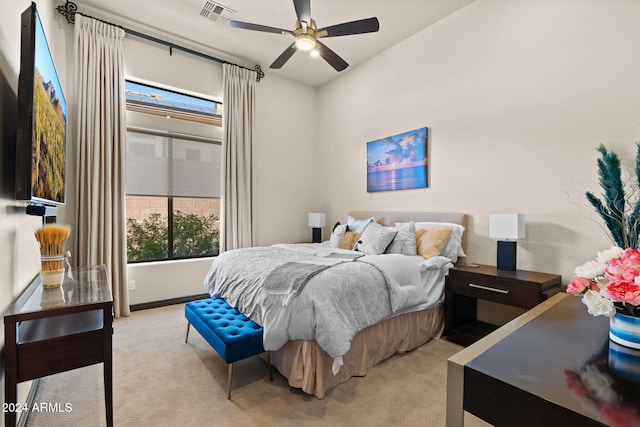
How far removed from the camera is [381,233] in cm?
327

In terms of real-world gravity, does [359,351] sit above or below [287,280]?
below

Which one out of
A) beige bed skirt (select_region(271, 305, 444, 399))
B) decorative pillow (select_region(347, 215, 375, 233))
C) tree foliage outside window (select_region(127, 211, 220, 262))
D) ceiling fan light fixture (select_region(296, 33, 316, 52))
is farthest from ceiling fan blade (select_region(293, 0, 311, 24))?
tree foliage outside window (select_region(127, 211, 220, 262))

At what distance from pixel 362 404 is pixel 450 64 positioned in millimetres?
3577

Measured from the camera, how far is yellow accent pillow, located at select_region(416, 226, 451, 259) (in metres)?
3.07

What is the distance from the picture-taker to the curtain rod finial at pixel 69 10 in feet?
10.7

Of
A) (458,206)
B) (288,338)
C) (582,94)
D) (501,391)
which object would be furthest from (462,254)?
(501,391)

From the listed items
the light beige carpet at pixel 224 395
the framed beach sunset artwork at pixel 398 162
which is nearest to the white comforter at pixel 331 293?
the light beige carpet at pixel 224 395

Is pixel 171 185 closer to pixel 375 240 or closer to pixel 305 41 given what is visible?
pixel 305 41

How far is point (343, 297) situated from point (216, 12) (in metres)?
3.46

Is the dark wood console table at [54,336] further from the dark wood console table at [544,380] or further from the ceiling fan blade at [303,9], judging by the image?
the ceiling fan blade at [303,9]

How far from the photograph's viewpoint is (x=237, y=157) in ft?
14.8

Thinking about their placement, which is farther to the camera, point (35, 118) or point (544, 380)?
point (35, 118)

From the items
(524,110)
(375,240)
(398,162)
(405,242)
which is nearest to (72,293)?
(375,240)

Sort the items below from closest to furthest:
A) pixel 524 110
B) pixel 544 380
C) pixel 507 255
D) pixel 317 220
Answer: pixel 544 380 → pixel 507 255 → pixel 524 110 → pixel 317 220
